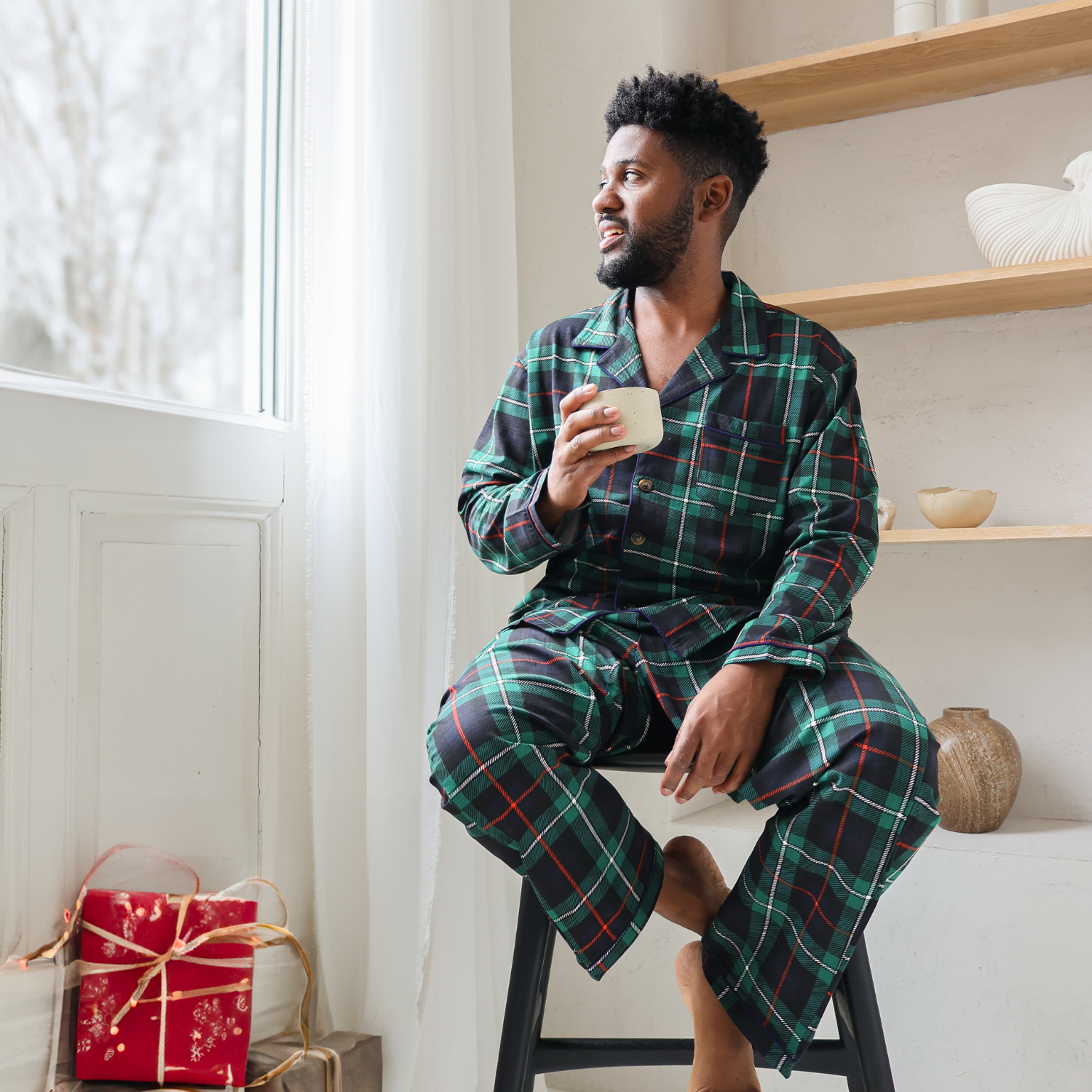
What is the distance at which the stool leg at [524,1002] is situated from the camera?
3.34ft

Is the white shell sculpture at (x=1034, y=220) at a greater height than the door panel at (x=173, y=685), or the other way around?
the white shell sculpture at (x=1034, y=220)

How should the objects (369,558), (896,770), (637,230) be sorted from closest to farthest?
(896,770) < (637,230) < (369,558)

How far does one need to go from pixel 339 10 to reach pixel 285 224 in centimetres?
28

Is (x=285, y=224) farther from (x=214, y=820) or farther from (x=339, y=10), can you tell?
(x=214, y=820)

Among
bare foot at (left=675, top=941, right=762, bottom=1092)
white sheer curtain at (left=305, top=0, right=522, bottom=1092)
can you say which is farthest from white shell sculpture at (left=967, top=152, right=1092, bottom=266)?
bare foot at (left=675, top=941, right=762, bottom=1092)

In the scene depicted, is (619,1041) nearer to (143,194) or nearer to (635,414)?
(635,414)

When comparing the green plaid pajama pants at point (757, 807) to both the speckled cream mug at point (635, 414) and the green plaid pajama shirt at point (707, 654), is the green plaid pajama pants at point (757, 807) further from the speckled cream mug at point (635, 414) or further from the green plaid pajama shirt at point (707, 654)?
the speckled cream mug at point (635, 414)

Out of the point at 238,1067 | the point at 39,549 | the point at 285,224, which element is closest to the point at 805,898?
the point at 238,1067

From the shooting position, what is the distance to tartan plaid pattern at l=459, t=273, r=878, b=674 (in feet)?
3.72

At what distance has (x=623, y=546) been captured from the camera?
118cm

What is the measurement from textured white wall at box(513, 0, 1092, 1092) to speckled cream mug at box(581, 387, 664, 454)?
85 cm

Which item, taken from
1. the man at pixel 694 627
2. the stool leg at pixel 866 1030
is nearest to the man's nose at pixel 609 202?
the man at pixel 694 627

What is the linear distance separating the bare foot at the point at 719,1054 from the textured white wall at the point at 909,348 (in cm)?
66

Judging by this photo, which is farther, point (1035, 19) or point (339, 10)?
point (1035, 19)
